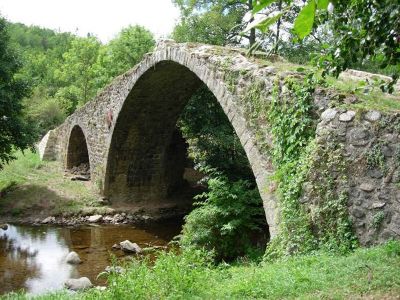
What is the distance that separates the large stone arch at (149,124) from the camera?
33.0 feet

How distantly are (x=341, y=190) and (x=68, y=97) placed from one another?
31643 mm

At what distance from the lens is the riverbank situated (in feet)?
38.4

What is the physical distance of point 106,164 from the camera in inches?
517

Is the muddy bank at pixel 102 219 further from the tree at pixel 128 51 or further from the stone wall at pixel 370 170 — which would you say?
the tree at pixel 128 51

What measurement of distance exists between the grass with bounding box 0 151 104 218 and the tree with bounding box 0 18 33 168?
1.28 m

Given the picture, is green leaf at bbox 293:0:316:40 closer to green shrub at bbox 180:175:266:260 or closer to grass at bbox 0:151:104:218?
green shrub at bbox 180:175:266:260

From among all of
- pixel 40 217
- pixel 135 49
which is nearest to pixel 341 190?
pixel 40 217

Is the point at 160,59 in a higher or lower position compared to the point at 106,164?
higher

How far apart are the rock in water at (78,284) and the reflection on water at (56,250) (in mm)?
282

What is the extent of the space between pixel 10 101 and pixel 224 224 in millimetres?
6827

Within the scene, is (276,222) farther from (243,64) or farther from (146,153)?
(146,153)

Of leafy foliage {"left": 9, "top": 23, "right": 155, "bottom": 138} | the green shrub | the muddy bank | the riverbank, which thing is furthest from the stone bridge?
leafy foliage {"left": 9, "top": 23, "right": 155, "bottom": 138}

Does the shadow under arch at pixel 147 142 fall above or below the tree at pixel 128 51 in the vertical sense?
below

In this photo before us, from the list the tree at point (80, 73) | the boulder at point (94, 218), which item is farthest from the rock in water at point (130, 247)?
the tree at point (80, 73)
